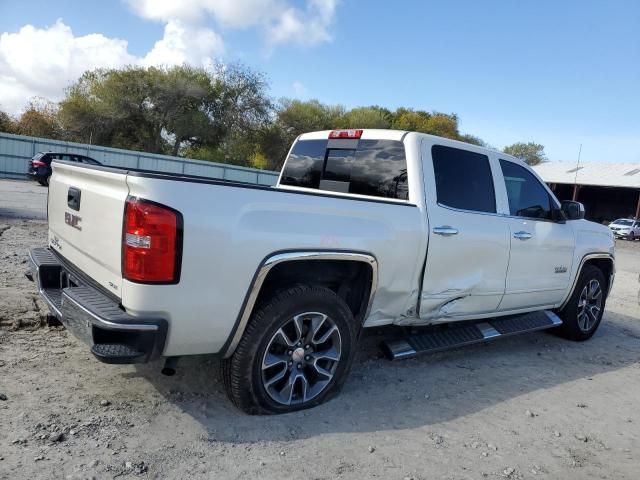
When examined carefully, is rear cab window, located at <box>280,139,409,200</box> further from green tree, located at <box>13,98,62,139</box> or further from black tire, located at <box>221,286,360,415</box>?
green tree, located at <box>13,98,62,139</box>

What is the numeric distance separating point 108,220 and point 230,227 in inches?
28.3

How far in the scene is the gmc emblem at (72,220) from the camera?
135 inches

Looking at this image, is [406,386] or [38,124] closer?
[406,386]

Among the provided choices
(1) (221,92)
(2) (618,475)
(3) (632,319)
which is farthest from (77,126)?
(2) (618,475)

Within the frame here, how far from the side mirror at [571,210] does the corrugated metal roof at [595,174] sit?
38.2 metres

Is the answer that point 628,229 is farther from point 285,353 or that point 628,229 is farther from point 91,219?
point 91,219

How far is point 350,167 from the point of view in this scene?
464 cm

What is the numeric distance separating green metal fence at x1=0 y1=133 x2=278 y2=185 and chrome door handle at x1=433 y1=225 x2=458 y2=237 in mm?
20290

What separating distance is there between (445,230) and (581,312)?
9.91 feet

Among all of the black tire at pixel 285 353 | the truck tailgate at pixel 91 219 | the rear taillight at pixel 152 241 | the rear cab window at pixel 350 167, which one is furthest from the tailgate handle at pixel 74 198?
the rear cab window at pixel 350 167

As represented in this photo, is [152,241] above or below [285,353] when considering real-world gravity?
above

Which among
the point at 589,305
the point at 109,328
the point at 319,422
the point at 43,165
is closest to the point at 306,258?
the point at 319,422

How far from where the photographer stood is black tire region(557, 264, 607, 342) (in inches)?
234

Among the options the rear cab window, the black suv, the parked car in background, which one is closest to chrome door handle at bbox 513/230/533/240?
the rear cab window
